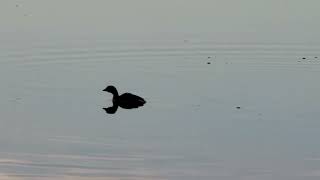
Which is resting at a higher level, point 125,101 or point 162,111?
point 125,101

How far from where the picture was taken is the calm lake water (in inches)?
741

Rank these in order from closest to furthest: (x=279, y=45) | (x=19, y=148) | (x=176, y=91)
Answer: (x=19, y=148) < (x=176, y=91) < (x=279, y=45)

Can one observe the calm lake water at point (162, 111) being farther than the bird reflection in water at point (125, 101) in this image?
No

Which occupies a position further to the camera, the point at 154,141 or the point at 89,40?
the point at 89,40

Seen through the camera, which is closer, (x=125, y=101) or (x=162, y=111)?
(x=162, y=111)

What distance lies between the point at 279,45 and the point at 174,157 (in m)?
13.5

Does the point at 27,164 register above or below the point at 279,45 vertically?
below

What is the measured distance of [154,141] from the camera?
20.6 metres

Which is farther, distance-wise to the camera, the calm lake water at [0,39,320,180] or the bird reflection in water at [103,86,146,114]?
the bird reflection in water at [103,86,146,114]

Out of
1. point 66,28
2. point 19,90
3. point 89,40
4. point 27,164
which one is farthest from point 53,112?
point 66,28

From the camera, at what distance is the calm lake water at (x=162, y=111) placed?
18.8 metres

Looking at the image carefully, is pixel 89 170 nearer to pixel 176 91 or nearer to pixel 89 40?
pixel 176 91

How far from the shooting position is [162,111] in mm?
23328

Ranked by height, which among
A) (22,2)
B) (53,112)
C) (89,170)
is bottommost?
(89,170)
